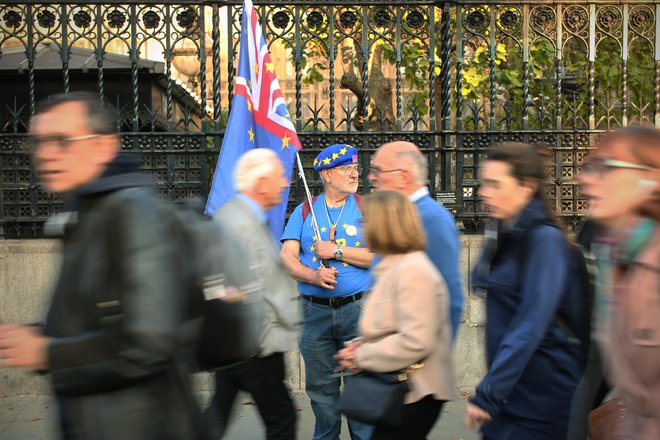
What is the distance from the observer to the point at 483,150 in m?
8.01

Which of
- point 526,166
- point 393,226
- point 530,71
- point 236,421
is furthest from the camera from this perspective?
point 530,71

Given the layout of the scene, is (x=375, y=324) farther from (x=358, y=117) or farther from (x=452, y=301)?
(x=358, y=117)

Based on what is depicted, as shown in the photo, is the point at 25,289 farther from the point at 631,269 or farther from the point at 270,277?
the point at 631,269

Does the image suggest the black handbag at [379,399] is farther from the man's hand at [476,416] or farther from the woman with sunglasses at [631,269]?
A: the woman with sunglasses at [631,269]

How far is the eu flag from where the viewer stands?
6555 mm

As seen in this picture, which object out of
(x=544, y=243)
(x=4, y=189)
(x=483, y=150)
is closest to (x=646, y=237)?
(x=544, y=243)

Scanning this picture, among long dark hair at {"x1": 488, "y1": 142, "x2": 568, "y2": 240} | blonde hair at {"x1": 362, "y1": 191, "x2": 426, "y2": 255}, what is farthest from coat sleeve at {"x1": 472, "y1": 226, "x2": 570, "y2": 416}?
blonde hair at {"x1": 362, "y1": 191, "x2": 426, "y2": 255}

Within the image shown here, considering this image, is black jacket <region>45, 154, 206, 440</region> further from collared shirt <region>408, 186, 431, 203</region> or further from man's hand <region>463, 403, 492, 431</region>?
collared shirt <region>408, 186, 431, 203</region>

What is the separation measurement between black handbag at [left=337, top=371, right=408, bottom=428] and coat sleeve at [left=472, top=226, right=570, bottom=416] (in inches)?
12.7

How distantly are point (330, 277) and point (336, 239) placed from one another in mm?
278

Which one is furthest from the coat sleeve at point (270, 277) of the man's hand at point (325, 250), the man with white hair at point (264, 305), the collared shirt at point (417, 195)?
the man's hand at point (325, 250)

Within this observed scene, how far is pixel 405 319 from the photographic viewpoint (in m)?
3.77

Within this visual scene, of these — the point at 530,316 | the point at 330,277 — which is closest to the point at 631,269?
the point at 530,316

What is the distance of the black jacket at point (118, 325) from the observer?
2586 millimetres
